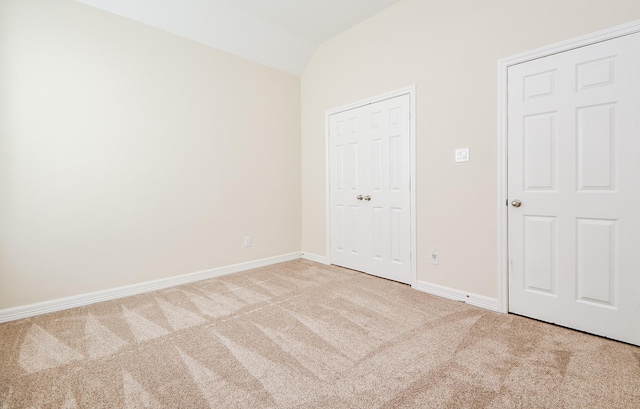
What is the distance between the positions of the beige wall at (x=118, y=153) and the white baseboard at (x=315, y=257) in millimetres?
620

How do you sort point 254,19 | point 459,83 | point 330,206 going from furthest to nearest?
point 330,206
point 254,19
point 459,83

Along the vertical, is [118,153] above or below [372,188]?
above

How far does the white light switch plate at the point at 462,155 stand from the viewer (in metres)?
2.60

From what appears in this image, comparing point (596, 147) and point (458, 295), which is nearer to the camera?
point (596, 147)

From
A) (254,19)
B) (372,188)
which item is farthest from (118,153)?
(372,188)

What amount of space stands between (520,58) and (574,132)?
715mm

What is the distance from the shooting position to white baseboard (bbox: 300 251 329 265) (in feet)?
13.2

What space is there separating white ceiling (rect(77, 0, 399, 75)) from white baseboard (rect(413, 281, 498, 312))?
3.01 metres

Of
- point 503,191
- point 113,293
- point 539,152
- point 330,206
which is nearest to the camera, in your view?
point 539,152

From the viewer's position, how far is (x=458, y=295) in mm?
2662

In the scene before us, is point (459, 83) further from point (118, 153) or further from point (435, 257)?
point (118, 153)

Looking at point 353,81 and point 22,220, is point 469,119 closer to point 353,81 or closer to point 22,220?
point 353,81

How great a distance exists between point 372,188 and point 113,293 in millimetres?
2916

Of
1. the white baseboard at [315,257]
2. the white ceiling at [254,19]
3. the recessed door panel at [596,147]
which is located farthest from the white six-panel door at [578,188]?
the white baseboard at [315,257]
